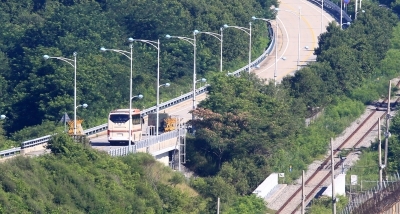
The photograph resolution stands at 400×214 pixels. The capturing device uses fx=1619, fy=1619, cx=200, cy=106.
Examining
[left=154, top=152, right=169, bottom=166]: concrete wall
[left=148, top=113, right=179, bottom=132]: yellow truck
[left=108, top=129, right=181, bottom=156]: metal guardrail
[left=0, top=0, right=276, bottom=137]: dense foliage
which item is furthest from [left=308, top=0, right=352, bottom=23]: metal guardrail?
[left=154, top=152, right=169, bottom=166]: concrete wall

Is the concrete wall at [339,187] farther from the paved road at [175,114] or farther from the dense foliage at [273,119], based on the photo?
the paved road at [175,114]

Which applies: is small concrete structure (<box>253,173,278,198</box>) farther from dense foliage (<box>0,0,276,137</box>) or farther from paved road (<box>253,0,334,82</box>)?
paved road (<box>253,0,334,82</box>)

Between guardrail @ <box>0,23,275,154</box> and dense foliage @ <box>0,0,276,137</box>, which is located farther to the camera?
dense foliage @ <box>0,0,276,137</box>

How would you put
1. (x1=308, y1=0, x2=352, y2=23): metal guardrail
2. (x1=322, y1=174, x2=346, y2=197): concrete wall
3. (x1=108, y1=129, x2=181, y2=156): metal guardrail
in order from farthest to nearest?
(x1=308, y1=0, x2=352, y2=23): metal guardrail
(x1=322, y1=174, x2=346, y2=197): concrete wall
(x1=108, y1=129, x2=181, y2=156): metal guardrail

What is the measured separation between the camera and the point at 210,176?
10162cm

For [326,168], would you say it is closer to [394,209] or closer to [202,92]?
[394,209]

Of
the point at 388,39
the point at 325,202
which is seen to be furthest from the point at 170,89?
the point at 325,202

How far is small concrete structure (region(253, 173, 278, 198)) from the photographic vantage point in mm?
96375

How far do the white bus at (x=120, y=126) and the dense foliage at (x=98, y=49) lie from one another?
17.1 m

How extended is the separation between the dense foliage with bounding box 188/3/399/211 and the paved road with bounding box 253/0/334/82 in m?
6.87

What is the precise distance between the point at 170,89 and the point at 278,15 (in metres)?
39.3

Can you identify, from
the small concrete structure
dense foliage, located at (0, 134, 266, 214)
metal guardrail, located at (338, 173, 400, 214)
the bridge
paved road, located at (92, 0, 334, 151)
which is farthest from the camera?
paved road, located at (92, 0, 334, 151)

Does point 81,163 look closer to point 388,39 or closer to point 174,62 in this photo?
point 174,62

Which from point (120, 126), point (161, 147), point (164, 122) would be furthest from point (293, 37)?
point (120, 126)
